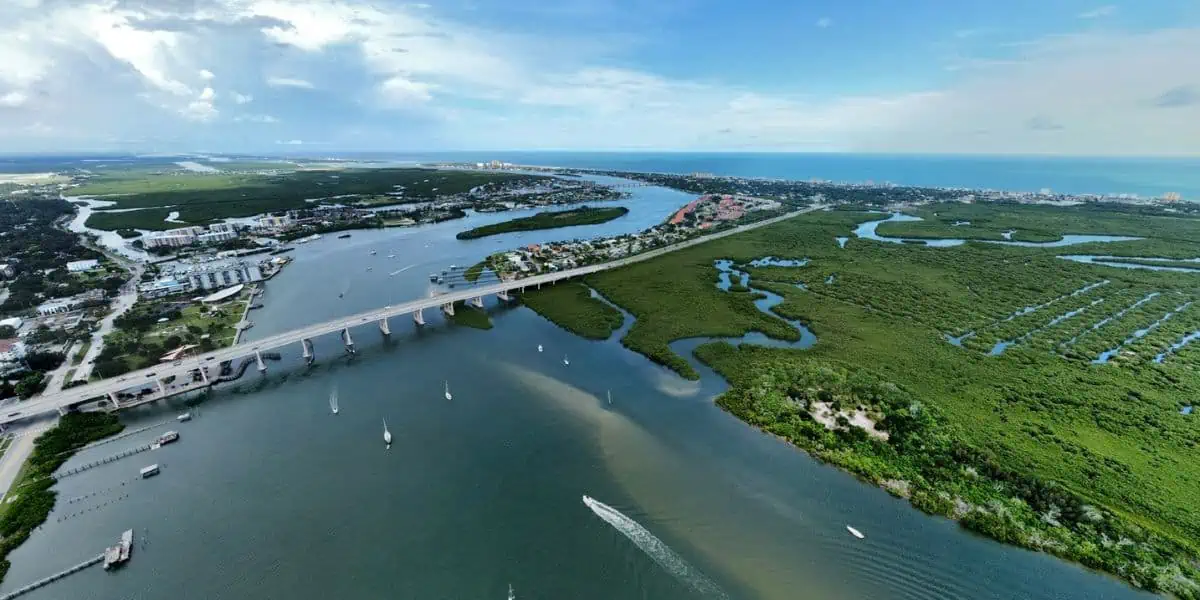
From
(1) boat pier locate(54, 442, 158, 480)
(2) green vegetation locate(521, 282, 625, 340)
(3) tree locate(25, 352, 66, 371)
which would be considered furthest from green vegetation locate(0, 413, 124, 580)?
(2) green vegetation locate(521, 282, 625, 340)

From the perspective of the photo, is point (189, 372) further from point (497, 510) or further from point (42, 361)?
point (497, 510)

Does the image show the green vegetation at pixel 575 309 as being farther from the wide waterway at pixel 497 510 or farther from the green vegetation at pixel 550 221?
the green vegetation at pixel 550 221

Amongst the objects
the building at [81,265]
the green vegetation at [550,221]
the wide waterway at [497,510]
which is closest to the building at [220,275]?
the building at [81,265]

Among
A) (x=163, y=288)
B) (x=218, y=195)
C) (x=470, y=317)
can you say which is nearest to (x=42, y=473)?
(x=470, y=317)

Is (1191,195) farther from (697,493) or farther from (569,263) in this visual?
(697,493)

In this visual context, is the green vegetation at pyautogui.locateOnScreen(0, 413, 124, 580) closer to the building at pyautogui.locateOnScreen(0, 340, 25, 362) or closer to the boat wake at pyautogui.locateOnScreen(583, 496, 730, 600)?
the building at pyautogui.locateOnScreen(0, 340, 25, 362)

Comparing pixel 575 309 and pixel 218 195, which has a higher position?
pixel 218 195

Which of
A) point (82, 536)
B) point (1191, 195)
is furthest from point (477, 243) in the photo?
point (1191, 195)
